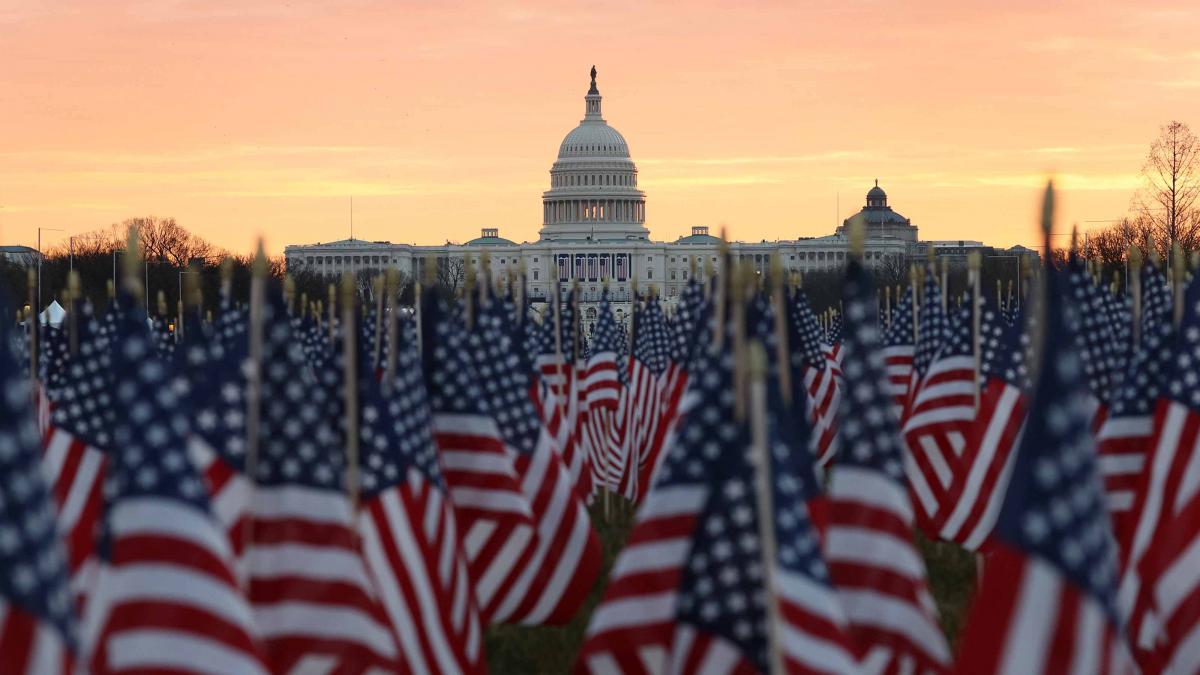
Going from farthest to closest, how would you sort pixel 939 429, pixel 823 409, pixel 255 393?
pixel 823 409
pixel 939 429
pixel 255 393

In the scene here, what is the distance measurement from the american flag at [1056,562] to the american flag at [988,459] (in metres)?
5.53

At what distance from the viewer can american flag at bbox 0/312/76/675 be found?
21.1 feet

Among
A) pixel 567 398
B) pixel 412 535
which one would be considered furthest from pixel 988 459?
pixel 567 398

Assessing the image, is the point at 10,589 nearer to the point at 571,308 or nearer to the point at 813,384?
the point at 813,384

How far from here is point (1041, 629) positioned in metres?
6.80

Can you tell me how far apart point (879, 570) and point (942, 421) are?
7.05m

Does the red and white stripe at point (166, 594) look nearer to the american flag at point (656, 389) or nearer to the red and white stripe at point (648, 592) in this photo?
the red and white stripe at point (648, 592)

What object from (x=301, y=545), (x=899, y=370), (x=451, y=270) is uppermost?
(x=451, y=270)

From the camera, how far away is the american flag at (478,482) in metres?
11.8

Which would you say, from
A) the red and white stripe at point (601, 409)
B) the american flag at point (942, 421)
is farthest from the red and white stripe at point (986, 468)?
the red and white stripe at point (601, 409)

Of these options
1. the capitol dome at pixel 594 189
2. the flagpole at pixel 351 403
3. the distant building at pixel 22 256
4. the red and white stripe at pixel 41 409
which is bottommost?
Result: the red and white stripe at pixel 41 409

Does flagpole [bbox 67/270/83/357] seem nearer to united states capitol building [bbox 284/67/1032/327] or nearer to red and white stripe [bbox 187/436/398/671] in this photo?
red and white stripe [bbox 187/436/398/671]

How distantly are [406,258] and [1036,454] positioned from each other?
168m

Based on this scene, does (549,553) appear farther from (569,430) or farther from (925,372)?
(925,372)
